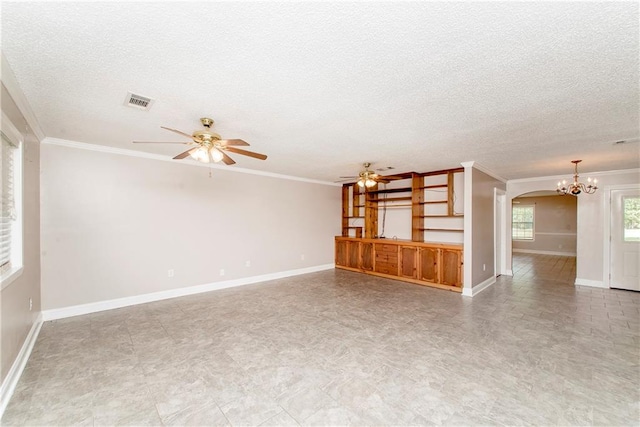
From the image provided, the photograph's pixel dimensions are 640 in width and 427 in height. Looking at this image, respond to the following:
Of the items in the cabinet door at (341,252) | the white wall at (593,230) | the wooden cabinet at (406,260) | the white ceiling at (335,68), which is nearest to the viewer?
the white ceiling at (335,68)

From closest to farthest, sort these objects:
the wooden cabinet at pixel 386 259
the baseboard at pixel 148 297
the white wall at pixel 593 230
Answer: the baseboard at pixel 148 297
the white wall at pixel 593 230
the wooden cabinet at pixel 386 259

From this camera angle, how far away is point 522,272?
705cm

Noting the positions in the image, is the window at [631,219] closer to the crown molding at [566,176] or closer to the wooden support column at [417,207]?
the crown molding at [566,176]

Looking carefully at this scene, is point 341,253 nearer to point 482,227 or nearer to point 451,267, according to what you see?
point 451,267

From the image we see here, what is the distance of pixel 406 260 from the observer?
5910 mm

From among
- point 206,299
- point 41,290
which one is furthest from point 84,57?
point 206,299

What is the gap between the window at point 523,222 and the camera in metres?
11.1

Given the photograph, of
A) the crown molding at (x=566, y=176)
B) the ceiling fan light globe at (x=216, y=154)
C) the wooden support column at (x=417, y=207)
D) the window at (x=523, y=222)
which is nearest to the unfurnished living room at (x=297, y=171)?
the ceiling fan light globe at (x=216, y=154)

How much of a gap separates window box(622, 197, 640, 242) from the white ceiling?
11.1ft

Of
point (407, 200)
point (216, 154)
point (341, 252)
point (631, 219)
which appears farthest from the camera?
point (341, 252)

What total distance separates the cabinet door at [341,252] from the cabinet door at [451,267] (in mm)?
2696

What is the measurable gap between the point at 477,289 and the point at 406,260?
1.44 metres

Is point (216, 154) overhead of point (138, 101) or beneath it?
beneath

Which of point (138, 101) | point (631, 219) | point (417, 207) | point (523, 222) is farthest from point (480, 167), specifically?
point (523, 222)
